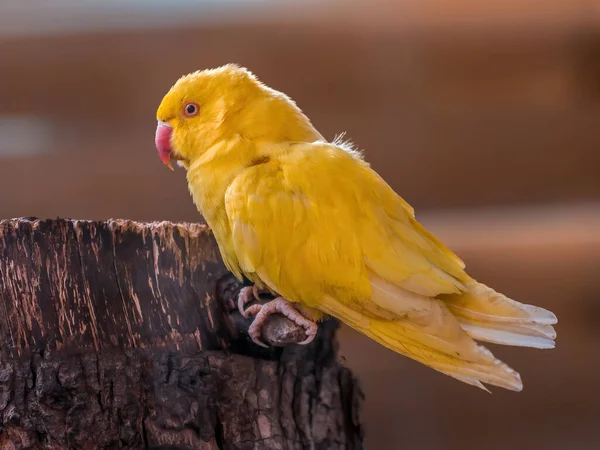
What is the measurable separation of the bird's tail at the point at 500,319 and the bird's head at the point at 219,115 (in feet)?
1.42

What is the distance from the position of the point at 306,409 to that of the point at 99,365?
0.36 meters

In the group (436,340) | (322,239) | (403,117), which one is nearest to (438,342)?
(436,340)

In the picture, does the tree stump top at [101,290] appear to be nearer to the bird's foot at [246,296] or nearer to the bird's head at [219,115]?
the bird's foot at [246,296]

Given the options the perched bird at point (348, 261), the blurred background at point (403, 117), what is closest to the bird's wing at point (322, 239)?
the perched bird at point (348, 261)

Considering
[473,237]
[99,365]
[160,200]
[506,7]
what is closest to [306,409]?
[99,365]

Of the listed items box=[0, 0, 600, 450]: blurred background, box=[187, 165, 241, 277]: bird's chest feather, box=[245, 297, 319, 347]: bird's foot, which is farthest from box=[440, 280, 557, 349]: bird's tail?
box=[0, 0, 600, 450]: blurred background

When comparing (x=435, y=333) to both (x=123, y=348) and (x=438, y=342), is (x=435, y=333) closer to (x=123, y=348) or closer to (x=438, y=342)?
(x=438, y=342)

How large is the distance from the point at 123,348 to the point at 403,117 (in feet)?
3.51

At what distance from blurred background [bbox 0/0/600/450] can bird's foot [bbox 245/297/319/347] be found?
56 centimetres

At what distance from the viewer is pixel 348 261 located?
37.3 inches

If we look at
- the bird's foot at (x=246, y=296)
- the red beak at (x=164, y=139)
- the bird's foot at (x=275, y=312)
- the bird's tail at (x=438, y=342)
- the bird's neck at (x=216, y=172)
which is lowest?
the bird's tail at (x=438, y=342)

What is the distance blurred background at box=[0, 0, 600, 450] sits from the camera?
1522 mm

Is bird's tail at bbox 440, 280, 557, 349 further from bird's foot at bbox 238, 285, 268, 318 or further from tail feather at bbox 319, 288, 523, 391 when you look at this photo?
bird's foot at bbox 238, 285, 268, 318

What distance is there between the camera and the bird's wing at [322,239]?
95 cm
